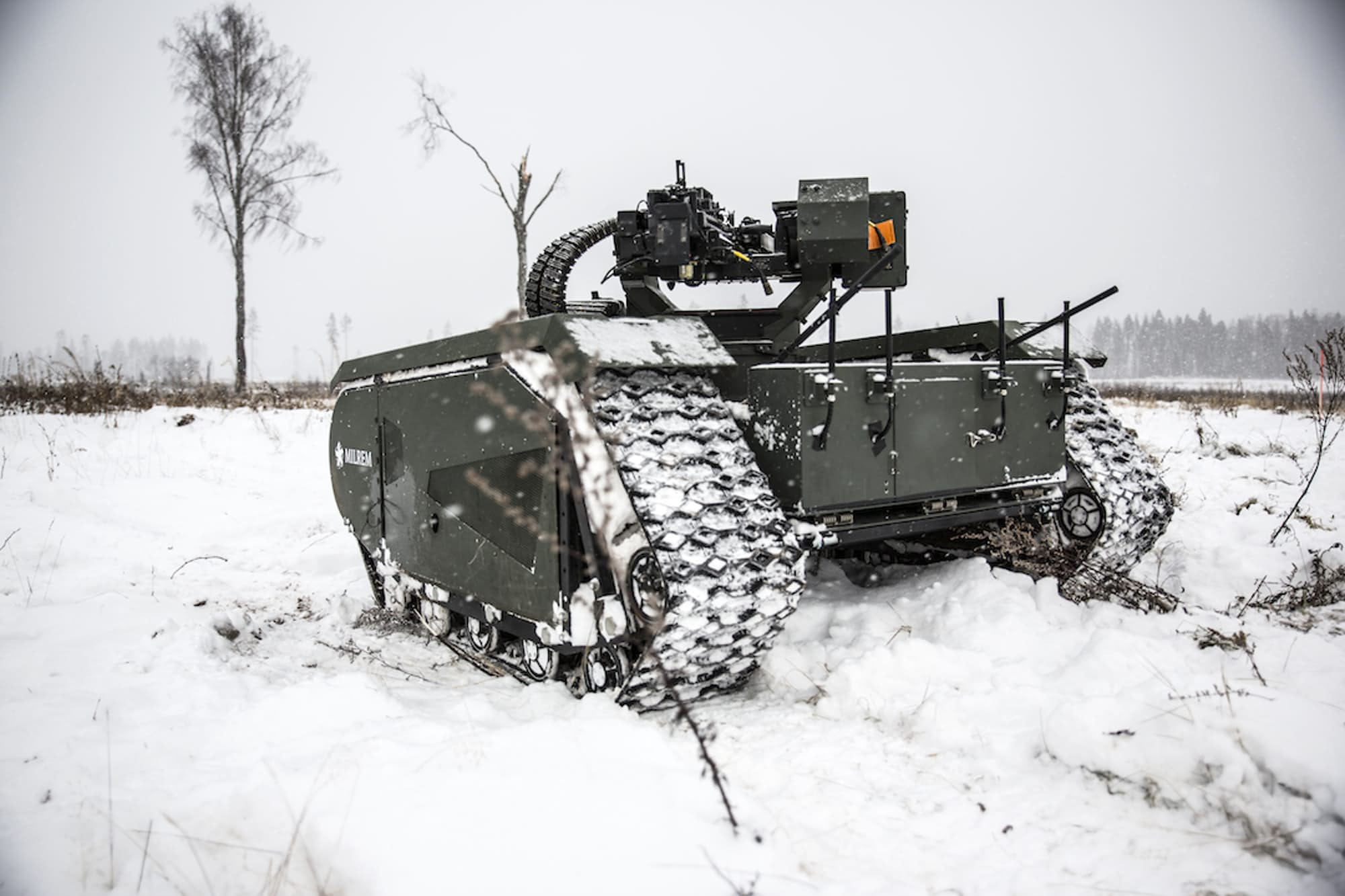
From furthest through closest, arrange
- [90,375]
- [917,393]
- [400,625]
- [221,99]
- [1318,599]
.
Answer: [221,99] → [90,375] → [400,625] → [1318,599] → [917,393]

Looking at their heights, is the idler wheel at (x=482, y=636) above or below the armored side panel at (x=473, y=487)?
below

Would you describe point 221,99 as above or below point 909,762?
above

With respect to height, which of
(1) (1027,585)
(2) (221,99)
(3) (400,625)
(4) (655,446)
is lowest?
(3) (400,625)

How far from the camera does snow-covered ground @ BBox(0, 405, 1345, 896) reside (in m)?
2.37

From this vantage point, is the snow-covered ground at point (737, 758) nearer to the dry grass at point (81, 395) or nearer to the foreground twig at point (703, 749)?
the foreground twig at point (703, 749)

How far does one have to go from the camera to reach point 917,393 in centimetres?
405

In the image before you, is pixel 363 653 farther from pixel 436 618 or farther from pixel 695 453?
pixel 695 453

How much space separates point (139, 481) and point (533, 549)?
749cm

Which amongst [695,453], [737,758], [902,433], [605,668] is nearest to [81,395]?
[605,668]

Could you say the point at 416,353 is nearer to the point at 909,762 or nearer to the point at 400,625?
the point at 400,625

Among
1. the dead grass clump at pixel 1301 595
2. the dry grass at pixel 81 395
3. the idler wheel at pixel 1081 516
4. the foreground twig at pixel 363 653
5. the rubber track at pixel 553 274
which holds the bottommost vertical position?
the foreground twig at pixel 363 653

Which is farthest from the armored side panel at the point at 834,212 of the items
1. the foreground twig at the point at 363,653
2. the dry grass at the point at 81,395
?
the dry grass at the point at 81,395

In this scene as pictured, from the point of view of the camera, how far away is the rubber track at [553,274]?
5.00m

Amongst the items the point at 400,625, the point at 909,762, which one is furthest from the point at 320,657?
the point at 909,762
